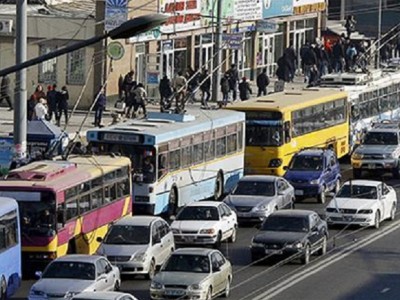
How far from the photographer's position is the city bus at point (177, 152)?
38031 mm

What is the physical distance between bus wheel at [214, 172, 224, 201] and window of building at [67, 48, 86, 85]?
14.8m

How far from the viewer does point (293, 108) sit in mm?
46625

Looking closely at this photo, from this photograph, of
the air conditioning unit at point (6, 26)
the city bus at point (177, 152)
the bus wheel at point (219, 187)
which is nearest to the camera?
the city bus at point (177, 152)

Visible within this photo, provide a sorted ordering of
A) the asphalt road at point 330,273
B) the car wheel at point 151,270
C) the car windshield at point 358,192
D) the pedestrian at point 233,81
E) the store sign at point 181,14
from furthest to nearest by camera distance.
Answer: the pedestrian at point 233,81 < the store sign at point 181,14 < the car windshield at point 358,192 < the car wheel at point 151,270 < the asphalt road at point 330,273

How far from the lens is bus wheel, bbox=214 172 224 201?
1684 inches

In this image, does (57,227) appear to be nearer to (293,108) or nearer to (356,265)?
(356,265)

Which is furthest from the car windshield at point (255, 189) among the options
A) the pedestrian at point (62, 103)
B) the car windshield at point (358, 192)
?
the pedestrian at point (62, 103)

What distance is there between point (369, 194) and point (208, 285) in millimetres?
12048

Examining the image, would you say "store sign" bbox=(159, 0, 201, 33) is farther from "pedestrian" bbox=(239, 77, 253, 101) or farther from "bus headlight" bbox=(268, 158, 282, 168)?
"bus headlight" bbox=(268, 158, 282, 168)

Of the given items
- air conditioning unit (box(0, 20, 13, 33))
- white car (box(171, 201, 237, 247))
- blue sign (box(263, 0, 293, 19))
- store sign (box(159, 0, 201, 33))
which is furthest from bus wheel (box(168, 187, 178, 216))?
blue sign (box(263, 0, 293, 19))

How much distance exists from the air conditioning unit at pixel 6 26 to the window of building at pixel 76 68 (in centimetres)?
233

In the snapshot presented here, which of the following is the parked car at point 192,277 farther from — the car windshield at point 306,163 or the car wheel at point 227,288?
the car windshield at point 306,163

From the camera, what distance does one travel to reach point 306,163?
4409 centimetres

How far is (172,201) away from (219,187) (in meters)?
3.82
